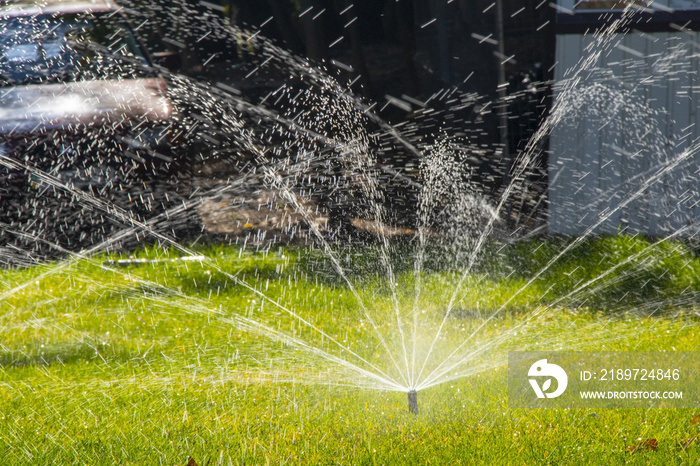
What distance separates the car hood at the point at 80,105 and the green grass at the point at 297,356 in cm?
102

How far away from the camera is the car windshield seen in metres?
5.63

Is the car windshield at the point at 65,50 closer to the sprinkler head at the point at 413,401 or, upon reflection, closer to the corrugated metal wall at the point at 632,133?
the corrugated metal wall at the point at 632,133

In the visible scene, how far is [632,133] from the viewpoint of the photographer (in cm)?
565

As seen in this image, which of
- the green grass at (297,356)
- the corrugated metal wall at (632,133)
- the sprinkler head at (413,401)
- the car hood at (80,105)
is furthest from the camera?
the corrugated metal wall at (632,133)

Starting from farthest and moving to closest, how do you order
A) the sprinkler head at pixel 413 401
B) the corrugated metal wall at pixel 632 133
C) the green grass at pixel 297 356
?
the corrugated metal wall at pixel 632 133 < the sprinkler head at pixel 413 401 < the green grass at pixel 297 356

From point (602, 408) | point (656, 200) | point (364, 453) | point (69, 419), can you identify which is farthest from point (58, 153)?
point (656, 200)

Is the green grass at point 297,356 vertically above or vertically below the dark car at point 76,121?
below

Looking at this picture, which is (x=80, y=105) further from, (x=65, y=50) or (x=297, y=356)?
(x=297, y=356)

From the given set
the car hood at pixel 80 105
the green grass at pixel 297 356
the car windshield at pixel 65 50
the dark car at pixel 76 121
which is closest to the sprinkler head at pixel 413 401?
the green grass at pixel 297 356

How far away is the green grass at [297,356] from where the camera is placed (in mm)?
2678

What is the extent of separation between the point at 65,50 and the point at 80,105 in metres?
0.79

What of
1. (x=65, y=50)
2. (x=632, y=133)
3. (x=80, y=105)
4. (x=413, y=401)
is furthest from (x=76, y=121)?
(x=632, y=133)

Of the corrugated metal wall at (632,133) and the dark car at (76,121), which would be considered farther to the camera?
the corrugated metal wall at (632,133)

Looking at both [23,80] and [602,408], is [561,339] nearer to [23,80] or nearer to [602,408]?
[602,408]
